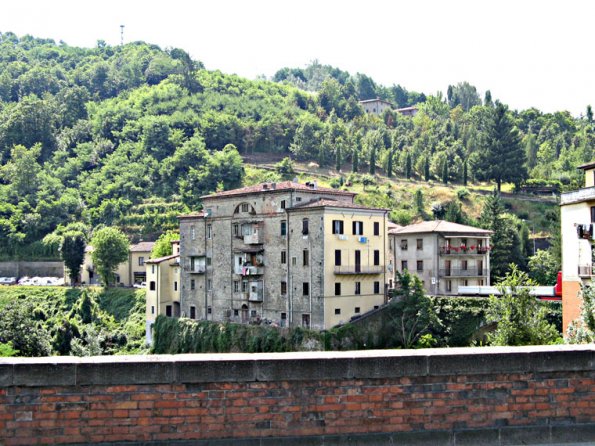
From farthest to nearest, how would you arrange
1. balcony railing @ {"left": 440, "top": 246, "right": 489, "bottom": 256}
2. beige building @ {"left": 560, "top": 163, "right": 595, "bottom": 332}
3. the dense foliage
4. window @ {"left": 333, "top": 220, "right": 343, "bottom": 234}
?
balcony railing @ {"left": 440, "top": 246, "right": 489, "bottom": 256} → the dense foliage → window @ {"left": 333, "top": 220, "right": 343, "bottom": 234} → beige building @ {"left": 560, "top": 163, "right": 595, "bottom": 332}

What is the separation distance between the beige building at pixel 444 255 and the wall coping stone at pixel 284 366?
45.0 meters

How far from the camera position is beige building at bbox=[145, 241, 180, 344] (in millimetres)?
55031

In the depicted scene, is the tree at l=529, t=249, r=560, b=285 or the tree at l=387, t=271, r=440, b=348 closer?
the tree at l=387, t=271, r=440, b=348

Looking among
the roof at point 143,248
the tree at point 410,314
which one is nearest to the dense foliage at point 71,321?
the roof at point 143,248

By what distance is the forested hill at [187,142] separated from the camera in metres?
90.2

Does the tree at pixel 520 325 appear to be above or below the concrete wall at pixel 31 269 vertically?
below

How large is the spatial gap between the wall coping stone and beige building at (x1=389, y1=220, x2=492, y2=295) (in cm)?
4504

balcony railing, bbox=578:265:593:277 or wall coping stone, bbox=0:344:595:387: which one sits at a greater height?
balcony railing, bbox=578:265:593:277

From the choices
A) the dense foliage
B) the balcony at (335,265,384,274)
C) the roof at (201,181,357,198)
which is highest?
the roof at (201,181,357,198)

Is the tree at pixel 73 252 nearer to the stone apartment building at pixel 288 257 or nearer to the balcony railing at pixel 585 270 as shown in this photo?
the stone apartment building at pixel 288 257

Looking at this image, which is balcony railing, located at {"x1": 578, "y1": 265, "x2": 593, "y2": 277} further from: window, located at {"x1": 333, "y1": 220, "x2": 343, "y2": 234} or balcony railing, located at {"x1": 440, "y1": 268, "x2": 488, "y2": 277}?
balcony railing, located at {"x1": 440, "y1": 268, "x2": 488, "y2": 277}

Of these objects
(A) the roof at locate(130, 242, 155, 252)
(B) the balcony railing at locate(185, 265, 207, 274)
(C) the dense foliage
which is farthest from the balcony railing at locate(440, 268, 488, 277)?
(A) the roof at locate(130, 242, 155, 252)

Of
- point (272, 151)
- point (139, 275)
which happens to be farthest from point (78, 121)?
point (139, 275)

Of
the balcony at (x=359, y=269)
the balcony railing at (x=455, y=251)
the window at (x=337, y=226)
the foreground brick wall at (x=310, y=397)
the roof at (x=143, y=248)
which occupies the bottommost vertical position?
the foreground brick wall at (x=310, y=397)
